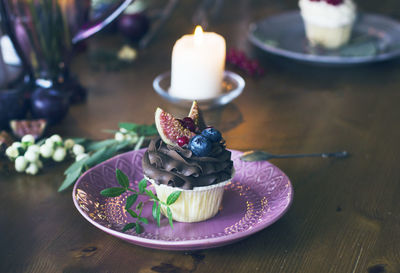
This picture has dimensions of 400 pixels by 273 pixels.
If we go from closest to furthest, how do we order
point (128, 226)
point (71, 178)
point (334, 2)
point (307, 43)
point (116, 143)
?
point (128, 226) → point (71, 178) → point (116, 143) → point (334, 2) → point (307, 43)

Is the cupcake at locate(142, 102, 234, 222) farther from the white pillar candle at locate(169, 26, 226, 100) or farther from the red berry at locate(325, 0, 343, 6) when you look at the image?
the red berry at locate(325, 0, 343, 6)

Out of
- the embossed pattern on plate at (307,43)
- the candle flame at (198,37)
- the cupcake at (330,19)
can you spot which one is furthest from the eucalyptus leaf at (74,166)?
the cupcake at (330,19)

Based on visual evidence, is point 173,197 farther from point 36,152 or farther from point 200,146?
point 36,152

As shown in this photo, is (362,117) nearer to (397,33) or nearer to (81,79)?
(397,33)

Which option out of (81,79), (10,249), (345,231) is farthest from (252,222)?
(81,79)

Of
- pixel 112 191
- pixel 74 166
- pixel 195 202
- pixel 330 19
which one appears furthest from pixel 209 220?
pixel 330 19

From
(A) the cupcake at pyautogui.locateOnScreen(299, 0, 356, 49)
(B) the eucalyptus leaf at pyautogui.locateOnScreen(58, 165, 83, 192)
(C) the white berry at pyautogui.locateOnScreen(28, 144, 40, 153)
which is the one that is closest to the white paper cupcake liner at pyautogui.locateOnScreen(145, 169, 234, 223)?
(B) the eucalyptus leaf at pyautogui.locateOnScreen(58, 165, 83, 192)
